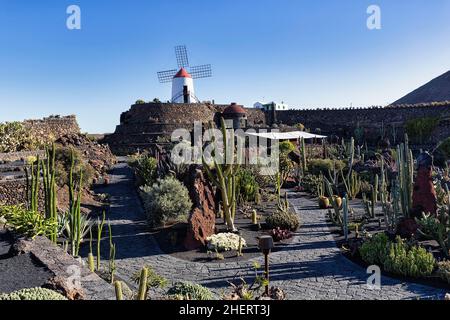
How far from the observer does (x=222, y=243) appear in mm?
9148

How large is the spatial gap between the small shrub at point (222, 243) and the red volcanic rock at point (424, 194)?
4.11 meters

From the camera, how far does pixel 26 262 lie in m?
6.30

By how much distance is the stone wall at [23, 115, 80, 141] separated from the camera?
2488cm

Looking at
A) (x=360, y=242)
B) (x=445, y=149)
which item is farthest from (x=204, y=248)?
(x=445, y=149)

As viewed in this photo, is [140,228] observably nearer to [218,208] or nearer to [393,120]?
[218,208]

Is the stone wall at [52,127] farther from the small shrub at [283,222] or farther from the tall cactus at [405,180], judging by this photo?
the tall cactus at [405,180]

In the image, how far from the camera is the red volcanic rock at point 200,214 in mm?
9367

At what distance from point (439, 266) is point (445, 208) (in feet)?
6.51

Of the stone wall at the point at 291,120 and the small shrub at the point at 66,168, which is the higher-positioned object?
the stone wall at the point at 291,120

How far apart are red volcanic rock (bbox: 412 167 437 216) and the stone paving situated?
2139 millimetres

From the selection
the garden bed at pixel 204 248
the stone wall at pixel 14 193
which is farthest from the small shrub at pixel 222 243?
the stone wall at pixel 14 193

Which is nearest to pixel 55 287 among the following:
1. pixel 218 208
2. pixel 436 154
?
pixel 218 208

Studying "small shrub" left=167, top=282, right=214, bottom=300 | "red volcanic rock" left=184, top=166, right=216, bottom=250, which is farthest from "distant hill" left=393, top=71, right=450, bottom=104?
"small shrub" left=167, top=282, right=214, bottom=300

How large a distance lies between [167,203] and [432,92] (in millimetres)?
77623
